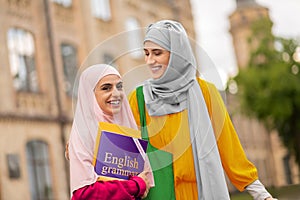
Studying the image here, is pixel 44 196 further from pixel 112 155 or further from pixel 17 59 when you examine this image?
pixel 112 155

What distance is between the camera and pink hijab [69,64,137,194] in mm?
2799

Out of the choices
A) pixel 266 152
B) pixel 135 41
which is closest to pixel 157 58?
pixel 135 41

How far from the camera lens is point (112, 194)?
2.76 meters

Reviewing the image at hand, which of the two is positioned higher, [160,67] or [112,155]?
[160,67]

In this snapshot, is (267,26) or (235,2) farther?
(235,2)

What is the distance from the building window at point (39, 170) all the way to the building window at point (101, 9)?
630 cm

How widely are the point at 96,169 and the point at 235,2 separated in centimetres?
4928

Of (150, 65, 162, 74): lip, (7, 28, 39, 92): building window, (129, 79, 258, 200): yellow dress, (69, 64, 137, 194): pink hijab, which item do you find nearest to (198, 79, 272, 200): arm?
(129, 79, 258, 200): yellow dress

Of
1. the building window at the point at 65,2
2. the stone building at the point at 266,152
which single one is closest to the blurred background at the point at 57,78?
the building window at the point at 65,2

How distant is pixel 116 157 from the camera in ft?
9.40

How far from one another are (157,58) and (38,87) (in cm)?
1573

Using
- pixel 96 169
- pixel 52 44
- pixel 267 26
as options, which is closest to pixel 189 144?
pixel 96 169

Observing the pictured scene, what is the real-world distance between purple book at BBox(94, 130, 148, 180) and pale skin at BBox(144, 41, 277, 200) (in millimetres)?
461

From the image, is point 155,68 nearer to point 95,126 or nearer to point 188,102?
point 188,102
